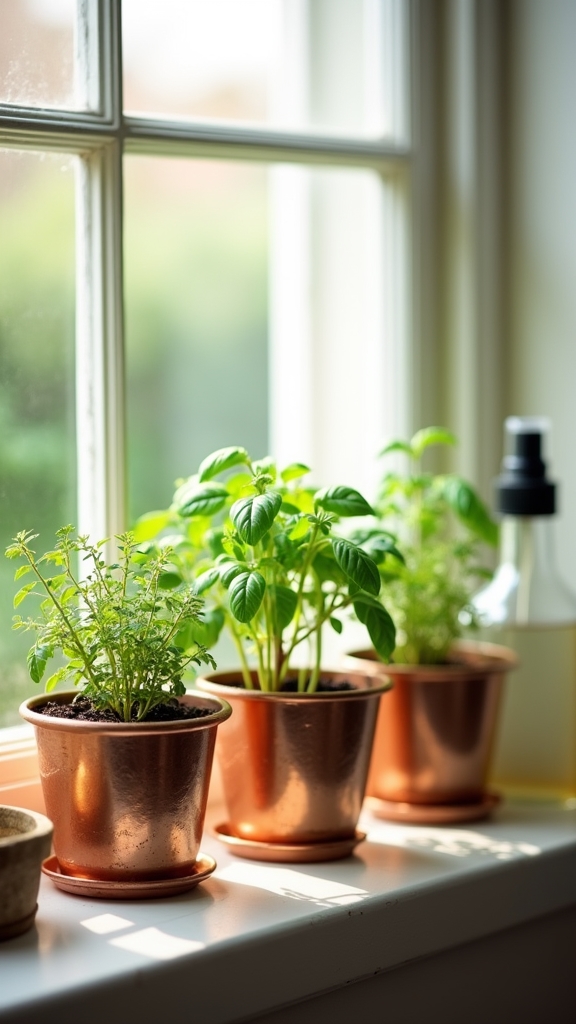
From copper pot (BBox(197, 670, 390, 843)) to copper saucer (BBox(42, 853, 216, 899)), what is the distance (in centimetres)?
11

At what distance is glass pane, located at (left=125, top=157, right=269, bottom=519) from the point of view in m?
1.44

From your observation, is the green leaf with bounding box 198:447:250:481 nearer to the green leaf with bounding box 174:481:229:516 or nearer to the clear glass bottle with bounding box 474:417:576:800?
the green leaf with bounding box 174:481:229:516

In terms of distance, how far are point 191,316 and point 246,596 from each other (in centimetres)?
62

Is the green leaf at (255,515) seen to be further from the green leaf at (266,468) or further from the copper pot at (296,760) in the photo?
the copper pot at (296,760)

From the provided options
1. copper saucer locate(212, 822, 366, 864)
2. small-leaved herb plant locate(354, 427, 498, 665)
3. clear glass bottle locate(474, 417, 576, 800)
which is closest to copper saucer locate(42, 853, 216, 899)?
copper saucer locate(212, 822, 366, 864)

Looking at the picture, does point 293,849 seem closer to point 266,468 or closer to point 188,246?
point 266,468

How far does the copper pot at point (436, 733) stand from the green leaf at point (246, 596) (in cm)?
32

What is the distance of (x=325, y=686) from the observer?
1216mm

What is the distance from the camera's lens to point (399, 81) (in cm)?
149

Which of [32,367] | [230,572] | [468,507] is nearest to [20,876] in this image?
[230,572]

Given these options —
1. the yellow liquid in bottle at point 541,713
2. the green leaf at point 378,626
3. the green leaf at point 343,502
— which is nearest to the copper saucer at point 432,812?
the yellow liquid in bottle at point 541,713

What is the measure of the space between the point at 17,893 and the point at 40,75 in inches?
31.8

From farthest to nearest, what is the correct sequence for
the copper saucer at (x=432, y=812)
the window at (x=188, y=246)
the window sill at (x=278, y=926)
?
1. the copper saucer at (x=432, y=812)
2. the window at (x=188, y=246)
3. the window sill at (x=278, y=926)

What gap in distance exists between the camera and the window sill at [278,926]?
0.86 m
